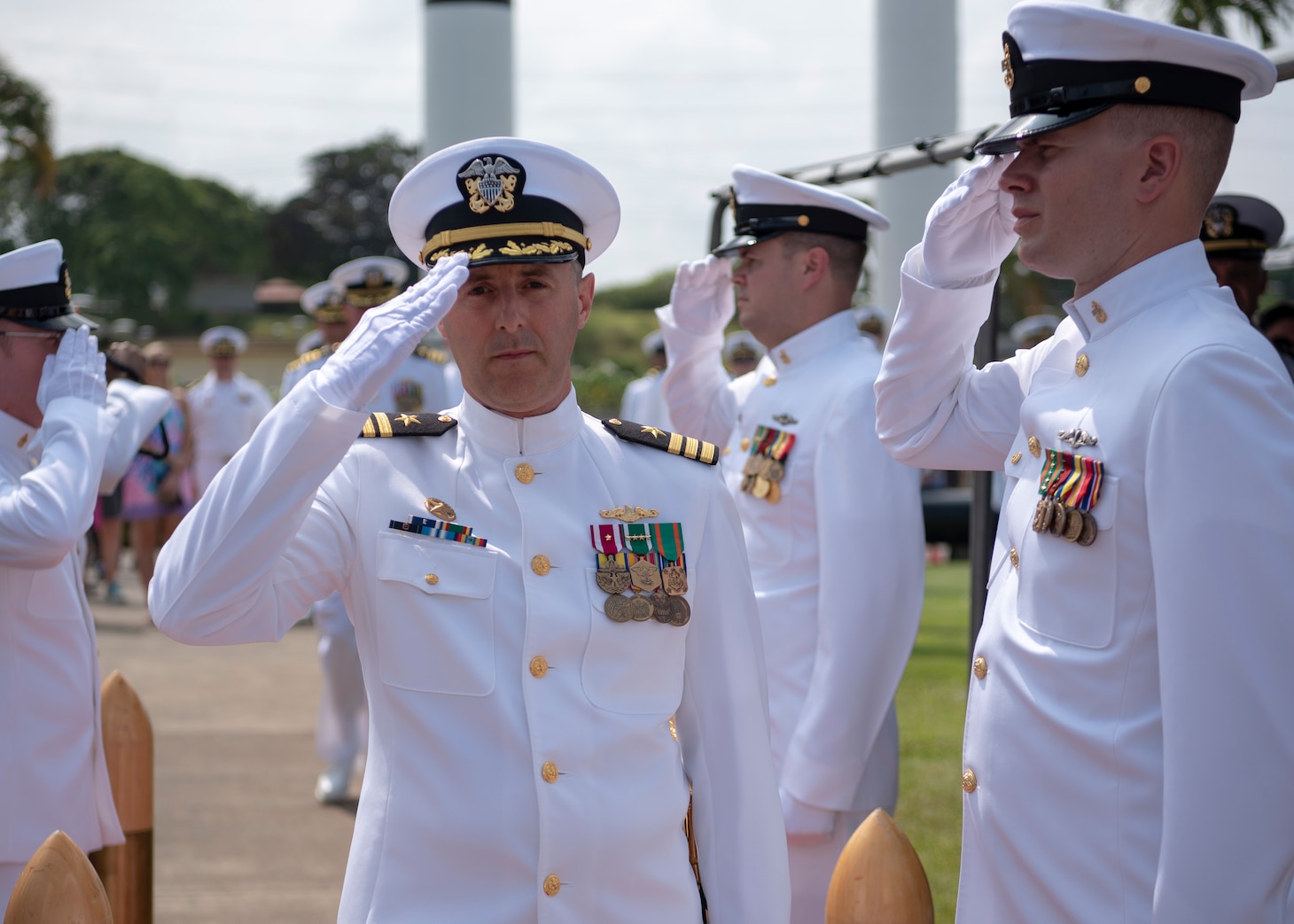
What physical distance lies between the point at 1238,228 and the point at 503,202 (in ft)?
9.46

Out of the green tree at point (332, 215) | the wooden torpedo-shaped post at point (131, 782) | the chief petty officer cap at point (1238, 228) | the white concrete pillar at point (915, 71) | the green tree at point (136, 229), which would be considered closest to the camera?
the wooden torpedo-shaped post at point (131, 782)

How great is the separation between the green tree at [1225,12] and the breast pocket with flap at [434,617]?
11.8 metres

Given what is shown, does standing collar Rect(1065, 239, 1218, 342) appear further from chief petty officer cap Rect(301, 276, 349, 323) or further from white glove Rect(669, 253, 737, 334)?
chief petty officer cap Rect(301, 276, 349, 323)

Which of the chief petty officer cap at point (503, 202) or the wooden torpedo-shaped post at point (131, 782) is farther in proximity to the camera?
the wooden torpedo-shaped post at point (131, 782)

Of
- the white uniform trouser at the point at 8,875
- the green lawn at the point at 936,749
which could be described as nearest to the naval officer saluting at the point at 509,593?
the white uniform trouser at the point at 8,875

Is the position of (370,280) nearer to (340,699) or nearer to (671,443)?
(340,699)

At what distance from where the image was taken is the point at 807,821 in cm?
356

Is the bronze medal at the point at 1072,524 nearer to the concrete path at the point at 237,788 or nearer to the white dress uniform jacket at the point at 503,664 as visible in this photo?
the white dress uniform jacket at the point at 503,664

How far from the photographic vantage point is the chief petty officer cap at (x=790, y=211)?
3.97 m

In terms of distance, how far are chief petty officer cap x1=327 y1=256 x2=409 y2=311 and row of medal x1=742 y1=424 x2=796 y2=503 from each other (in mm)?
3715

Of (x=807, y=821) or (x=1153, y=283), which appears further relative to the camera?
(x=807, y=821)

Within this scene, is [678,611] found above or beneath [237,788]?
above

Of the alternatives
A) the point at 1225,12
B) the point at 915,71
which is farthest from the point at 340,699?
the point at 1225,12

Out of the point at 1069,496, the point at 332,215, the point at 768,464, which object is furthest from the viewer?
the point at 332,215
